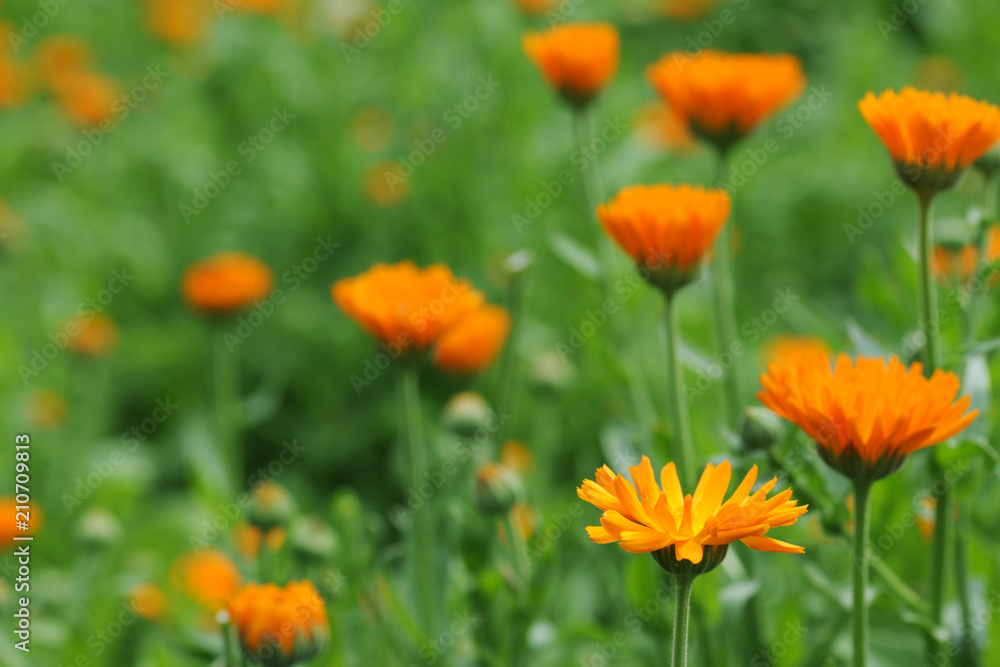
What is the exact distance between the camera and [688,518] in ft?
2.47

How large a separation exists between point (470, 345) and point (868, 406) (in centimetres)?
96

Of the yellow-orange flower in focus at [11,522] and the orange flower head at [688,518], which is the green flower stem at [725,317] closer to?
the orange flower head at [688,518]

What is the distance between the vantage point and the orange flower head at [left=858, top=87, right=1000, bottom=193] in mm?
1005

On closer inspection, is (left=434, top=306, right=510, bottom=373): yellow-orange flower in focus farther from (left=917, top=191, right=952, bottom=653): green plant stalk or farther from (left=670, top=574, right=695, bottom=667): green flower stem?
(left=670, top=574, right=695, bottom=667): green flower stem

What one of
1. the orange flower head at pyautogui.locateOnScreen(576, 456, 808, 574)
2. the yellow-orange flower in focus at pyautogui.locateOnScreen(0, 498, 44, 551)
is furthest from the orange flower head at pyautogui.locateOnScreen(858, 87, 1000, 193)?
the yellow-orange flower in focus at pyautogui.locateOnScreen(0, 498, 44, 551)

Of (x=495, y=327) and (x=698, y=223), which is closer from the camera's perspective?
(x=698, y=223)

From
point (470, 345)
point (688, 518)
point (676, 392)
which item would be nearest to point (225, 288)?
point (470, 345)

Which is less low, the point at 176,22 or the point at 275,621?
the point at 275,621

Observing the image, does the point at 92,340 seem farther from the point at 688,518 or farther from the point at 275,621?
the point at 688,518

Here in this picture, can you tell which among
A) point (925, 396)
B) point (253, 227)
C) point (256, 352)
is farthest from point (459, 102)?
point (925, 396)

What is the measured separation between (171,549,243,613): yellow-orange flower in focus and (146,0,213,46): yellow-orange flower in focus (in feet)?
8.18

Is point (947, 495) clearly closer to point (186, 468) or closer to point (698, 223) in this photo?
point (698, 223)

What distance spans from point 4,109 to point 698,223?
2955 mm

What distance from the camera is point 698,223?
1089mm
